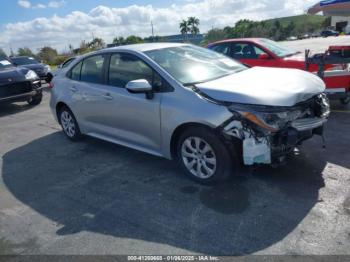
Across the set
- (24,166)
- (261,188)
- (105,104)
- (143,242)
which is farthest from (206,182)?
(24,166)

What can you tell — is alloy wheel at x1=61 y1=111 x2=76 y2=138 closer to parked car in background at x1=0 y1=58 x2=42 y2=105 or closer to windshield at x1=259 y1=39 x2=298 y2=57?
parked car in background at x1=0 y1=58 x2=42 y2=105

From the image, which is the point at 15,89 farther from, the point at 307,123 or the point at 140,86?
the point at 307,123

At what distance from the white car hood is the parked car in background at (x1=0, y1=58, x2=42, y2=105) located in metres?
7.05

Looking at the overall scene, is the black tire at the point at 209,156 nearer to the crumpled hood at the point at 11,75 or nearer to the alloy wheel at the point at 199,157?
the alloy wheel at the point at 199,157

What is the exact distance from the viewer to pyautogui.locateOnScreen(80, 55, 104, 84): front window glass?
524 centimetres

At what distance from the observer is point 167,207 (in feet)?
12.1

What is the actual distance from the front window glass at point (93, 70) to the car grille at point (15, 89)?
4589mm

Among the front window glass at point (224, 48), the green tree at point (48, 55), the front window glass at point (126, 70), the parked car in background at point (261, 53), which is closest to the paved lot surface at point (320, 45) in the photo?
the parked car in background at point (261, 53)

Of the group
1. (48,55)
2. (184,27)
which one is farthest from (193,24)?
(48,55)

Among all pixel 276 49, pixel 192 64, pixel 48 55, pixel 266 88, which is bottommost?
pixel 48 55

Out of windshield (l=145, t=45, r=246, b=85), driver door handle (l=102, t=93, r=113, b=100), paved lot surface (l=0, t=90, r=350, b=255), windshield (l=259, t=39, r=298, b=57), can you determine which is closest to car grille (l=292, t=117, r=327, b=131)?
paved lot surface (l=0, t=90, r=350, b=255)

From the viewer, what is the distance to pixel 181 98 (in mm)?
3975

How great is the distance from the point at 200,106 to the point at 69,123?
10.7 ft

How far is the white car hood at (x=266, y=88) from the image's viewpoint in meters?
3.59
